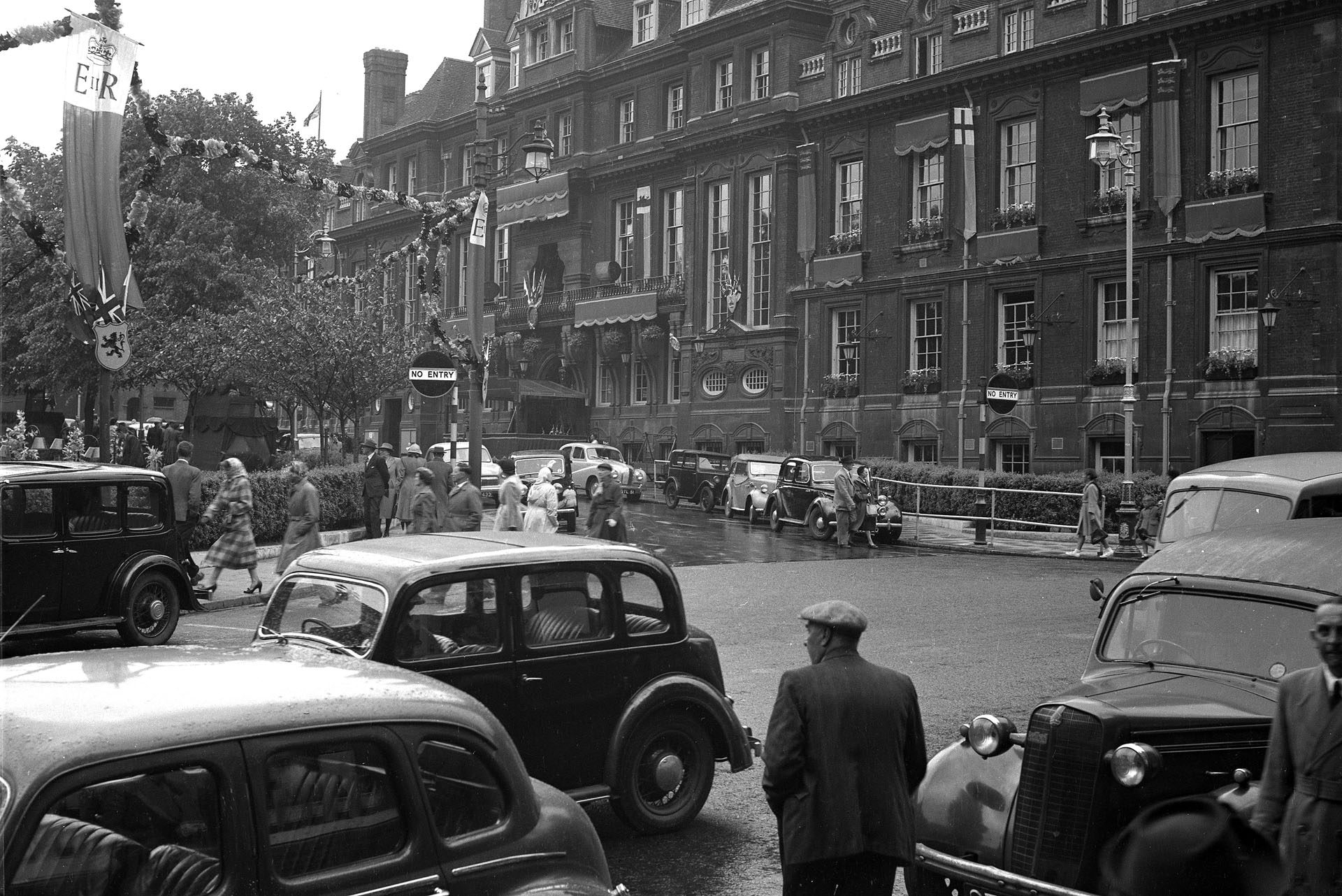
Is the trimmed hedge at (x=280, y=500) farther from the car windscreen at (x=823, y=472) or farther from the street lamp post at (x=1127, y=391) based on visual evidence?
the street lamp post at (x=1127, y=391)

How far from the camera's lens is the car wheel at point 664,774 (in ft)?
23.5

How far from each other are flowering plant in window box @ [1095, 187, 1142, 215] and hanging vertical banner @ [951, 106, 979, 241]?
12.1 ft

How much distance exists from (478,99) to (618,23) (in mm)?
34758

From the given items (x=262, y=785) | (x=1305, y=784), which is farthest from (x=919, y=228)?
(x=262, y=785)

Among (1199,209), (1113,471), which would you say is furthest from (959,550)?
(1199,209)

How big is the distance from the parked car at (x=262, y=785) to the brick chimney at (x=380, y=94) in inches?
2560

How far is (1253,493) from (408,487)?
11.7 m

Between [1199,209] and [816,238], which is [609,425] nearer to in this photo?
[816,238]

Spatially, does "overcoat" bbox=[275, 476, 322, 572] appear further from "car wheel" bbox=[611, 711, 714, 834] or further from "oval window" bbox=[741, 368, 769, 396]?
"oval window" bbox=[741, 368, 769, 396]

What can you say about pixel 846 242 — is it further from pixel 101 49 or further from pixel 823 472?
pixel 101 49

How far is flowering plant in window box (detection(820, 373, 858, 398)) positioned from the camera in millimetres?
39500

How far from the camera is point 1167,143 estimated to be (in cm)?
A: 3173

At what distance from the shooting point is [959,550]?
2630cm

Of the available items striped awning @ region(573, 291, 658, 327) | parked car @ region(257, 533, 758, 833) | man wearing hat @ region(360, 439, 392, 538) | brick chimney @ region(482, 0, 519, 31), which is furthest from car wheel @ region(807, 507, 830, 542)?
brick chimney @ region(482, 0, 519, 31)
